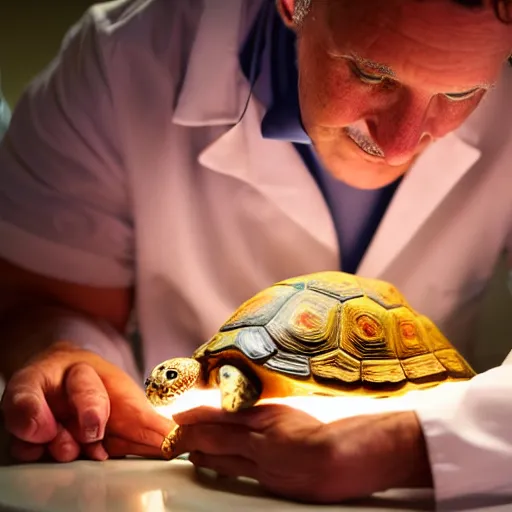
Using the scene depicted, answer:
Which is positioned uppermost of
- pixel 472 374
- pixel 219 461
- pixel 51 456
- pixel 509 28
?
pixel 509 28

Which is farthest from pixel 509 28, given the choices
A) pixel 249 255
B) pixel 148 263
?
pixel 148 263

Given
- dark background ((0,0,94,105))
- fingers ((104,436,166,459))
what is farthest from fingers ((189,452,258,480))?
dark background ((0,0,94,105))

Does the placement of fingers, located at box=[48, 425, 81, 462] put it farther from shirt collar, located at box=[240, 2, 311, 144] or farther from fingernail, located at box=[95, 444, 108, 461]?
shirt collar, located at box=[240, 2, 311, 144]

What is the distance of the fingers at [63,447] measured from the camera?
3.07ft

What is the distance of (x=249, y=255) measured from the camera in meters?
1.20

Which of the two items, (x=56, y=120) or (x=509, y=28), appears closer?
(x=509, y=28)

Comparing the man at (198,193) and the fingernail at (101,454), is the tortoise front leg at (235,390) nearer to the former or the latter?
the man at (198,193)

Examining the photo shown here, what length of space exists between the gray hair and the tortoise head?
41cm

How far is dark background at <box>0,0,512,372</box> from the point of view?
3.87 ft

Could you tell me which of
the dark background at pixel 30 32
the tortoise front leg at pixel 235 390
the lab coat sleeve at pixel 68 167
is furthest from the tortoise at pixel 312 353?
the dark background at pixel 30 32

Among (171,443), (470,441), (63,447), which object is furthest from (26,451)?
(470,441)

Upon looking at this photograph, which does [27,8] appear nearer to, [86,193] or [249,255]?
[86,193]

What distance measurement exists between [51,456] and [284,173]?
0.47m

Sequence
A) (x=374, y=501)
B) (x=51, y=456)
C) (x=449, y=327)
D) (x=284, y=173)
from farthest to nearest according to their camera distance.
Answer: (x=449, y=327) → (x=284, y=173) → (x=51, y=456) → (x=374, y=501)
